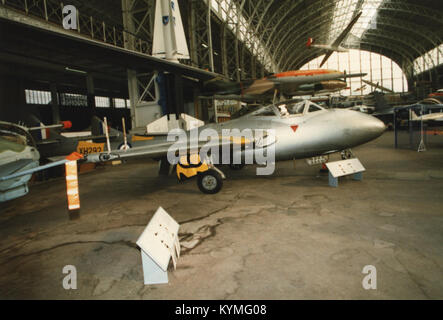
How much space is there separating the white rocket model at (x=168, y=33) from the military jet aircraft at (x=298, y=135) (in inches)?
229

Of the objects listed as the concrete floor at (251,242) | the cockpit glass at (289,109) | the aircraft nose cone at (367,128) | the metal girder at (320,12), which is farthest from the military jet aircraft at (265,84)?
the metal girder at (320,12)

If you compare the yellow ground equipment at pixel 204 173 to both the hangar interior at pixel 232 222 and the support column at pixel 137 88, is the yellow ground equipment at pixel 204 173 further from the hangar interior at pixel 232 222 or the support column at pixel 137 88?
the support column at pixel 137 88

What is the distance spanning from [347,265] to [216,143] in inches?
166

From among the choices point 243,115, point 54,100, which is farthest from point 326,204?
point 54,100

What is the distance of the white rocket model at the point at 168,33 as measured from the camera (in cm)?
1099

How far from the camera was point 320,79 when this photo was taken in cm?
1797

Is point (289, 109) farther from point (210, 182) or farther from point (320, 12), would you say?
point (320, 12)

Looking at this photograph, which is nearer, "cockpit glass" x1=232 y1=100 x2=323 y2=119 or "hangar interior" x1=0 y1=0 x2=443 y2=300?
"hangar interior" x1=0 y1=0 x2=443 y2=300

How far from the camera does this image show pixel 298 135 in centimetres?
727

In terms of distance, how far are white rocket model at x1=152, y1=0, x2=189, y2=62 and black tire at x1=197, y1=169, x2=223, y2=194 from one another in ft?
22.5

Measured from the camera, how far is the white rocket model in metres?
11.0

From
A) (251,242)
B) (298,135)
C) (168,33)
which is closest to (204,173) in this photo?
(298,135)

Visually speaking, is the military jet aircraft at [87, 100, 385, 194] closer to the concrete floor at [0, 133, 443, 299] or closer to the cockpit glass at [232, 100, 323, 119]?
the cockpit glass at [232, 100, 323, 119]

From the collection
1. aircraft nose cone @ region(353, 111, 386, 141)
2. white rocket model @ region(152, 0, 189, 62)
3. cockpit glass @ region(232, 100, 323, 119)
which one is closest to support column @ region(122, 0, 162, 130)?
white rocket model @ region(152, 0, 189, 62)
